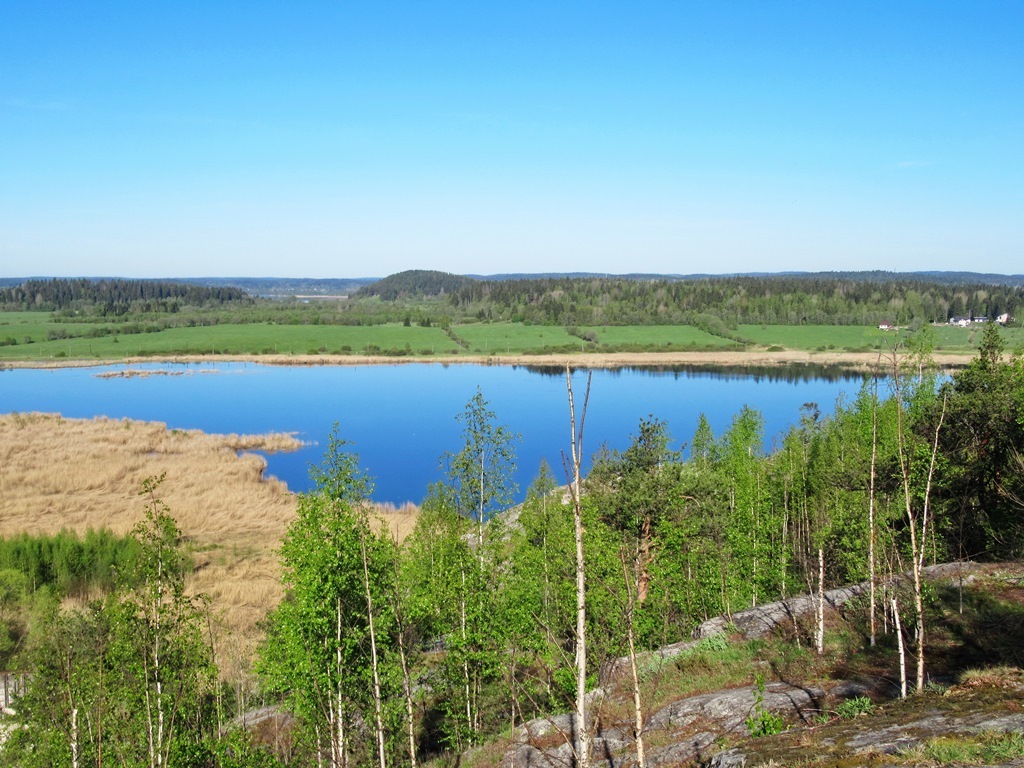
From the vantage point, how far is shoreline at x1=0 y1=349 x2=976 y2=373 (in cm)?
11481

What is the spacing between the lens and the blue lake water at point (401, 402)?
62062mm

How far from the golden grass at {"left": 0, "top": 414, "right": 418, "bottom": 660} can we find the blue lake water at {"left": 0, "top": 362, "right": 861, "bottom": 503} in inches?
219

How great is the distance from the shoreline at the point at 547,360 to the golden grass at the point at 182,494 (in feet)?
186

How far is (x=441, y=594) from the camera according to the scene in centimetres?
1560

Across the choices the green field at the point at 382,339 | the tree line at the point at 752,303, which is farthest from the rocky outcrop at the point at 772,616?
the tree line at the point at 752,303

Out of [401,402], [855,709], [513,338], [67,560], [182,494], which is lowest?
[182,494]

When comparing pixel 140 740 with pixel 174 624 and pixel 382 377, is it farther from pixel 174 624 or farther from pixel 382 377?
pixel 382 377

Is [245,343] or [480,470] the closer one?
[480,470]

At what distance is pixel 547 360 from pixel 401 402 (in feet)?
135

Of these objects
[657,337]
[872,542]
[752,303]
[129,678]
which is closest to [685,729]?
[872,542]

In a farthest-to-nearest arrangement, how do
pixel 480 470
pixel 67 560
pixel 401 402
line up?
pixel 401 402 → pixel 67 560 → pixel 480 470

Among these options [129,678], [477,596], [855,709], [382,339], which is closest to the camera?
[855,709]

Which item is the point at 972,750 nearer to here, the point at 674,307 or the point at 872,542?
the point at 872,542

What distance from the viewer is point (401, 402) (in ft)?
282
